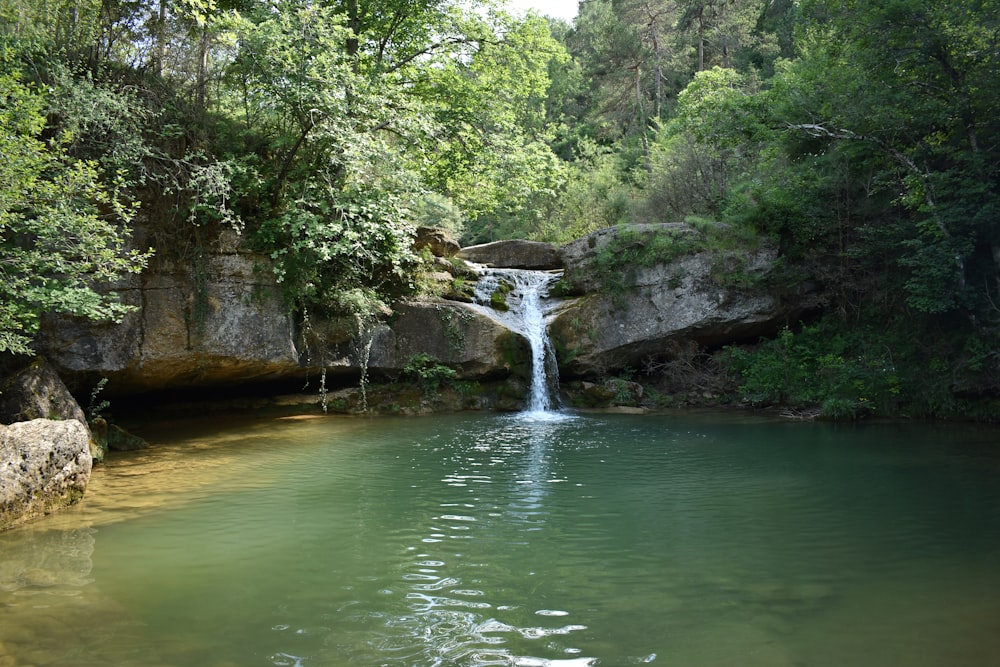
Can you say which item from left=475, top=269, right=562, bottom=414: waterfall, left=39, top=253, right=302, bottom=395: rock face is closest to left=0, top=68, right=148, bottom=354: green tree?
left=39, top=253, right=302, bottom=395: rock face

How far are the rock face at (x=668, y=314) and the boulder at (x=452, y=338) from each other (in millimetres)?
1717

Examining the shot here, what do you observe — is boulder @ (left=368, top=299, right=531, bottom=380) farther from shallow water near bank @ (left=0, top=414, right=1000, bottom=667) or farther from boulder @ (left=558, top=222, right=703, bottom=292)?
shallow water near bank @ (left=0, top=414, right=1000, bottom=667)

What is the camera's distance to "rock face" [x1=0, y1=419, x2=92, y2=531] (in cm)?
635

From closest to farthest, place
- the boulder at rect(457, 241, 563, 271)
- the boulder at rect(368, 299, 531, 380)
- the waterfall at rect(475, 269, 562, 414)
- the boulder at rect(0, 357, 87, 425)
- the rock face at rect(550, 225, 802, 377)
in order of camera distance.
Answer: the boulder at rect(0, 357, 87, 425) → the boulder at rect(368, 299, 531, 380) → the waterfall at rect(475, 269, 562, 414) → the rock face at rect(550, 225, 802, 377) → the boulder at rect(457, 241, 563, 271)

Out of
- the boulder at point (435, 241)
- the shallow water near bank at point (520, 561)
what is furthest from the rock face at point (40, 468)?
the boulder at point (435, 241)

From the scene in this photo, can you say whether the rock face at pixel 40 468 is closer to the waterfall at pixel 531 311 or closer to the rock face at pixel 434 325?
the rock face at pixel 434 325

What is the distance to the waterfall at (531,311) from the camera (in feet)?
49.4

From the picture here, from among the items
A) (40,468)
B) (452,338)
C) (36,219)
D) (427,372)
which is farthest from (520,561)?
(452,338)

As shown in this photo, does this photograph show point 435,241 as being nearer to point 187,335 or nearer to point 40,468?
point 187,335

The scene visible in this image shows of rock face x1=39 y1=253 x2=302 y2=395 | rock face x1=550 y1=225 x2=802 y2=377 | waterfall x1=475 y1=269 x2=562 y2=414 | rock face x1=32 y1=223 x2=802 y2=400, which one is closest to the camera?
rock face x1=39 y1=253 x2=302 y2=395

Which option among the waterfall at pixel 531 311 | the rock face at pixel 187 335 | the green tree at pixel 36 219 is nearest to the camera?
the green tree at pixel 36 219

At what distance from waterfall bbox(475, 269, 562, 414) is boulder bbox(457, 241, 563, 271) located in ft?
2.29

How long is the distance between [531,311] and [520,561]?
453 inches

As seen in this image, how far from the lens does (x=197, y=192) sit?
11.3 meters
